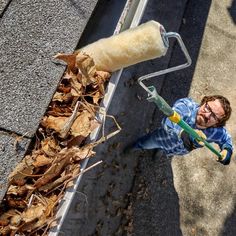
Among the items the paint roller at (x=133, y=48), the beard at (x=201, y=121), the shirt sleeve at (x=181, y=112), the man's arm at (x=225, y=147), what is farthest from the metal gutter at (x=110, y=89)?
the man's arm at (x=225, y=147)

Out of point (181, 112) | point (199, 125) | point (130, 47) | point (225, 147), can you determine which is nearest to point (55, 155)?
point (130, 47)

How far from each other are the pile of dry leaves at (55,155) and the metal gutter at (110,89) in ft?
0.13

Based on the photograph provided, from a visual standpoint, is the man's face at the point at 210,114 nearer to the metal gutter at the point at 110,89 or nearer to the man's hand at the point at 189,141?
the man's hand at the point at 189,141

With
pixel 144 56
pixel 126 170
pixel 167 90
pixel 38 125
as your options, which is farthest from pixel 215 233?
pixel 38 125

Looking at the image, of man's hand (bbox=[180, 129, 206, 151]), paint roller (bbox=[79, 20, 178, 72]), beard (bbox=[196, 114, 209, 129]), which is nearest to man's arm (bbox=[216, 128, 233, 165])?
man's hand (bbox=[180, 129, 206, 151])

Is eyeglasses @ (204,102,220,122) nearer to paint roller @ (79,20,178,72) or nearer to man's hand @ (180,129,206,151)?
man's hand @ (180,129,206,151)

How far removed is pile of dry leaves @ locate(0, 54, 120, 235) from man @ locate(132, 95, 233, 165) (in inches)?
54.2

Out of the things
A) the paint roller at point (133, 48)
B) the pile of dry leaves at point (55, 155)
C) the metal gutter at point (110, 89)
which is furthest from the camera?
the paint roller at point (133, 48)

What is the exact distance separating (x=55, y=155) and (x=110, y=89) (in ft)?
2.24

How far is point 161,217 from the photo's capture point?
5.36 m

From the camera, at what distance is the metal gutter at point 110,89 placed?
2760mm

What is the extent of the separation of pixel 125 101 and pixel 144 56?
2.60 m

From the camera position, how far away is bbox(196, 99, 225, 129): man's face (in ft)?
13.5

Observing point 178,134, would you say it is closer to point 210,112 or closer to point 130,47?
point 210,112
